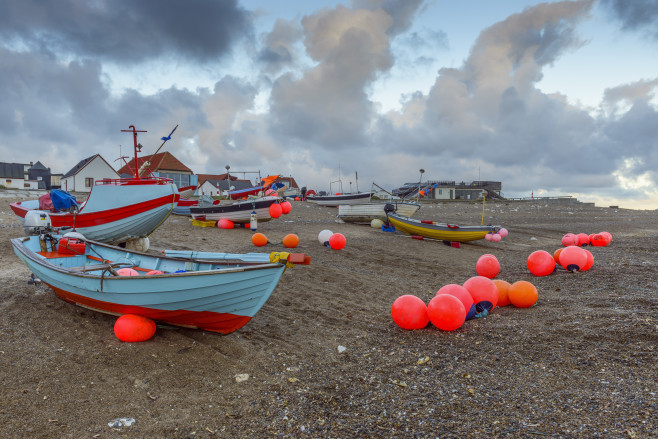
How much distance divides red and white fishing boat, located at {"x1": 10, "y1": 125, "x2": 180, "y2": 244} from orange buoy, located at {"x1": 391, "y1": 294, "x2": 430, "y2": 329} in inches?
318

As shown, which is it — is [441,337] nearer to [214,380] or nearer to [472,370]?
[472,370]

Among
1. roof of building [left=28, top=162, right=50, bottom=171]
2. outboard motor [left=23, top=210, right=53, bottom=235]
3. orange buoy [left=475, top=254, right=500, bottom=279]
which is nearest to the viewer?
outboard motor [left=23, top=210, right=53, bottom=235]

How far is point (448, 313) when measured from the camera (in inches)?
225

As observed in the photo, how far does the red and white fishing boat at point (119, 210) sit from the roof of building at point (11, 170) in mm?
61138

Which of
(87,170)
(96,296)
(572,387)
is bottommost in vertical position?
(572,387)

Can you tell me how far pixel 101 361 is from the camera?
5.12 m

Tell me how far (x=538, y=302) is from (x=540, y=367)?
129 inches

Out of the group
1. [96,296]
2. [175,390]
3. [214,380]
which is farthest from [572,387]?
[96,296]

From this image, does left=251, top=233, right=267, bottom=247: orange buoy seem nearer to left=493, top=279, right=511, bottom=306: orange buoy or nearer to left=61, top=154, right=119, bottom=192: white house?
left=493, top=279, right=511, bottom=306: orange buoy

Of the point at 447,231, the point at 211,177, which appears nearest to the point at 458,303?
the point at 447,231

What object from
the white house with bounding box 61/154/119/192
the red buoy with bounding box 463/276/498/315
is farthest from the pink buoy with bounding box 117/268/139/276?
the white house with bounding box 61/154/119/192

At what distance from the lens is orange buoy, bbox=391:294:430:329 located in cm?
604

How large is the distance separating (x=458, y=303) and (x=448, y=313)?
230mm

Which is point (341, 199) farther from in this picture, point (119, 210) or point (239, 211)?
point (119, 210)
